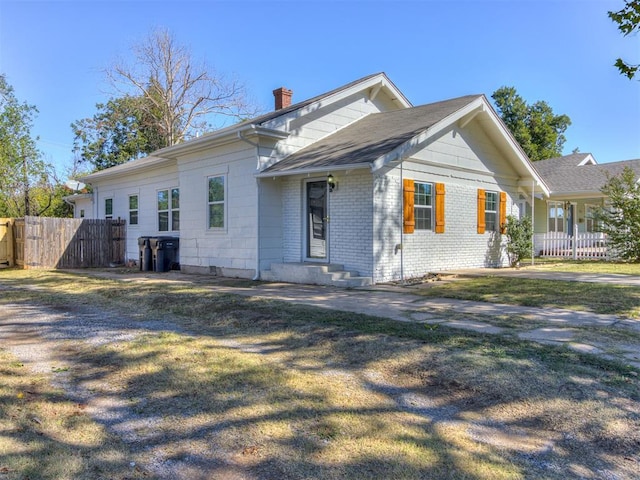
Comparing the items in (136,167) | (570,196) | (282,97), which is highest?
(282,97)

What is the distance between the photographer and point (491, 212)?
45.6ft

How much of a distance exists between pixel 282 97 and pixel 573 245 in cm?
1258

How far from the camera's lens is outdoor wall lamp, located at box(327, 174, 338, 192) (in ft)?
33.9

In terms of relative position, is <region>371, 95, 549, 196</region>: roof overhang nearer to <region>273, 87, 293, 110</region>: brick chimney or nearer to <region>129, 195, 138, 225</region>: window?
<region>273, 87, 293, 110</region>: brick chimney

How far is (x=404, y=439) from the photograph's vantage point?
113 inches

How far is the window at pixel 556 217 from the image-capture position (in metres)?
20.6

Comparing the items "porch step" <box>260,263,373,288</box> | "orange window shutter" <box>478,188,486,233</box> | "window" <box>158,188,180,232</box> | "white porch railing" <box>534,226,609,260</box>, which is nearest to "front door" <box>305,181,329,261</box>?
"porch step" <box>260,263,373,288</box>

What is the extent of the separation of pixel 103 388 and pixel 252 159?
315 inches

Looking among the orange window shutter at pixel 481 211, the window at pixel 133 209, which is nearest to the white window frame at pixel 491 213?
the orange window shutter at pixel 481 211

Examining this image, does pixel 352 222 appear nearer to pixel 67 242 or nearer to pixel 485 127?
pixel 485 127

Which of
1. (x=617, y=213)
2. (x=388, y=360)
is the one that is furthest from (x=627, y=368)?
(x=617, y=213)

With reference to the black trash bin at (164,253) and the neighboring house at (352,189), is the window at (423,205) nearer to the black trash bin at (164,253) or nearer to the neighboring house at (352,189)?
the neighboring house at (352,189)

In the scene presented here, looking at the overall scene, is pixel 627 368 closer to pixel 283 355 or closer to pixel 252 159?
pixel 283 355

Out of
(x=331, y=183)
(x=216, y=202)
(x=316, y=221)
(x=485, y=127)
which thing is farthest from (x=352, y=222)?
(x=485, y=127)
